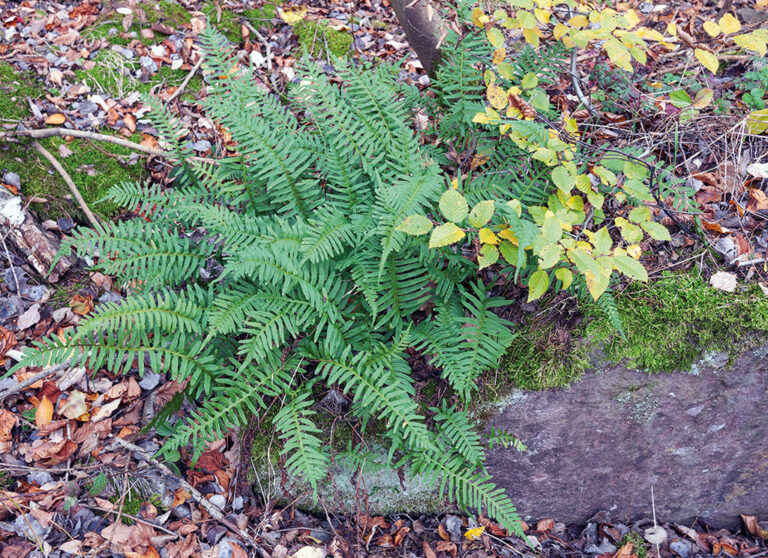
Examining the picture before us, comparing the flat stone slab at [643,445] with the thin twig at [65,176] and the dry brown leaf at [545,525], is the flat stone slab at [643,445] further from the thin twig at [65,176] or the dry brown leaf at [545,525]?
the thin twig at [65,176]

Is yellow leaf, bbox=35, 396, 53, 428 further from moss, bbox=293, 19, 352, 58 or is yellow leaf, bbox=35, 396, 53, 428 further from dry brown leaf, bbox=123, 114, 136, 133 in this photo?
moss, bbox=293, 19, 352, 58

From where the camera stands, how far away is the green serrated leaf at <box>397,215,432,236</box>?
2.35 m

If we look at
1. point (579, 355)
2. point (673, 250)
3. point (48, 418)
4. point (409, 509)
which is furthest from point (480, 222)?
point (48, 418)

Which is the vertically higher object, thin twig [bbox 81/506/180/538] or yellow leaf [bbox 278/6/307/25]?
yellow leaf [bbox 278/6/307/25]

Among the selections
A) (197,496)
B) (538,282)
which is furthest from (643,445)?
(197,496)

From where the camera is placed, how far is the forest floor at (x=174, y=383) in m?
2.95

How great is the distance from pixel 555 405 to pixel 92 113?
3.98m

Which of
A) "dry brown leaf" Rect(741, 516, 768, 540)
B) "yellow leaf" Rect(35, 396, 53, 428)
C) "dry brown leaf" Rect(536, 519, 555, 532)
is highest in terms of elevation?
"yellow leaf" Rect(35, 396, 53, 428)

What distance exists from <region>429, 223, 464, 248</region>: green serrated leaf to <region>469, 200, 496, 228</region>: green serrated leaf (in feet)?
0.33

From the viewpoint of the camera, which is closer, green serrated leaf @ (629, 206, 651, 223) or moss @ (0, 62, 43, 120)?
green serrated leaf @ (629, 206, 651, 223)

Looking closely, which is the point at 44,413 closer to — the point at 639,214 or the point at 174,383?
the point at 174,383

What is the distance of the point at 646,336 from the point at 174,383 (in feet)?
9.27

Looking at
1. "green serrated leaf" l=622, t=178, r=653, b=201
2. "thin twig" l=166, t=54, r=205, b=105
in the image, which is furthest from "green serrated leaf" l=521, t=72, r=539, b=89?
"thin twig" l=166, t=54, r=205, b=105

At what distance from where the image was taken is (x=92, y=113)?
13.6ft
